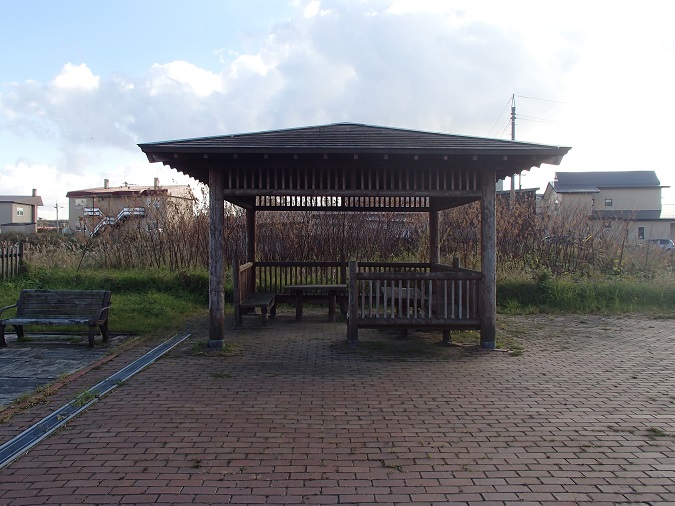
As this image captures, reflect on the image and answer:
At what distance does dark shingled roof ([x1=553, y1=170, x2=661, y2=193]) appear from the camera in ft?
176

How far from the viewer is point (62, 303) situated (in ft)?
30.3

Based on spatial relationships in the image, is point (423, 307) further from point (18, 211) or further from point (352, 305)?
point (18, 211)

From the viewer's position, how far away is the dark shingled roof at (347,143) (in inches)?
302

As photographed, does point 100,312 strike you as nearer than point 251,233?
Yes

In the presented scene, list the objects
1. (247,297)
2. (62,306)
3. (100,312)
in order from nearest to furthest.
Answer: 1. (100,312)
2. (62,306)
3. (247,297)

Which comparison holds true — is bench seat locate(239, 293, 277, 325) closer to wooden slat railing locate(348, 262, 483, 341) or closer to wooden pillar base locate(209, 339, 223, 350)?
wooden pillar base locate(209, 339, 223, 350)

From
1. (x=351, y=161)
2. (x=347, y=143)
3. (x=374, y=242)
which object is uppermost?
(x=347, y=143)

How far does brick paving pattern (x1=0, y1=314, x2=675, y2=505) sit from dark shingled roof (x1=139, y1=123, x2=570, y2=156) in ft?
9.59

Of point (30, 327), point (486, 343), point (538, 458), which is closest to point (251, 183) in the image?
point (486, 343)

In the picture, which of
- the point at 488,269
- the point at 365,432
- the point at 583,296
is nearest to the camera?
the point at 365,432

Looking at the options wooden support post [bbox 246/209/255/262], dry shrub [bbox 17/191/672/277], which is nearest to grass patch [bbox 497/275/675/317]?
dry shrub [bbox 17/191/672/277]

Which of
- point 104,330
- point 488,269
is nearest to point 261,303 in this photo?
point 104,330

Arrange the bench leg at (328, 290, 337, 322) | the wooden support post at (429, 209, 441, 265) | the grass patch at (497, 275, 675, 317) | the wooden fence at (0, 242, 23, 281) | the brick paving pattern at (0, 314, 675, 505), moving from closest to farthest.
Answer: the brick paving pattern at (0, 314, 675, 505) < the bench leg at (328, 290, 337, 322) < the wooden support post at (429, 209, 441, 265) < the grass patch at (497, 275, 675, 317) < the wooden fence at (0, 242, 23, 281)

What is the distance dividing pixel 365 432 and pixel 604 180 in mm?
57049
